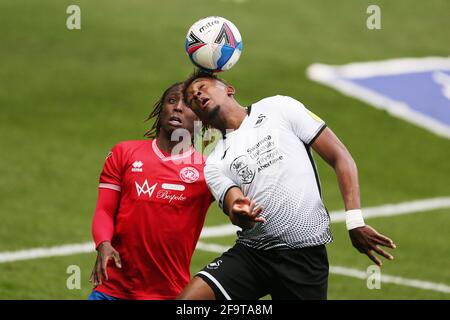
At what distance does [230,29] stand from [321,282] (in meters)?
2.49

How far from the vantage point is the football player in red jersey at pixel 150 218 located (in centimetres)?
852

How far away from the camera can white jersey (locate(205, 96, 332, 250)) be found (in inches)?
308

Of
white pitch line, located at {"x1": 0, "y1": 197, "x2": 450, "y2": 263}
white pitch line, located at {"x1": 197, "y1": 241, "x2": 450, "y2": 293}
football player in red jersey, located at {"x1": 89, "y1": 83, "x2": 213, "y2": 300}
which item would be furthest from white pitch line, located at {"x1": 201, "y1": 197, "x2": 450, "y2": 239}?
football player in red jersey, located at {"x1": 89, "y1": 83, "x2": 213, "y2": 300}

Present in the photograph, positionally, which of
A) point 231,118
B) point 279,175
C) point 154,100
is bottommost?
point 154,100

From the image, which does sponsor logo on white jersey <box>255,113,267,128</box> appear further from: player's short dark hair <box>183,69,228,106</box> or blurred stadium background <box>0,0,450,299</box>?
blurred stadium background <box>0,0,450,299</box>

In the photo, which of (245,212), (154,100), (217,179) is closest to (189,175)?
(217,179)

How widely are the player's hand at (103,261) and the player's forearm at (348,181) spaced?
6.21ft

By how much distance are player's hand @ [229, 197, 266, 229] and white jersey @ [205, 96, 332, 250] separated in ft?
1.44

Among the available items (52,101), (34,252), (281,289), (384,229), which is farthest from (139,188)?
(52,101)

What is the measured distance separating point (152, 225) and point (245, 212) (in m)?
1.46

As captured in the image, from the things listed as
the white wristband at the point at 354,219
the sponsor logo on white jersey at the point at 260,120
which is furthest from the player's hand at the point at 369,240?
the sponsor logo on white jersey at the point at 260,120

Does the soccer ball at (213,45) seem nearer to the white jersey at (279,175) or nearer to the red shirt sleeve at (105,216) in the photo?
the white jersey at (279,175)

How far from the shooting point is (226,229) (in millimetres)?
15406

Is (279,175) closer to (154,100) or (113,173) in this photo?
(113,173)
